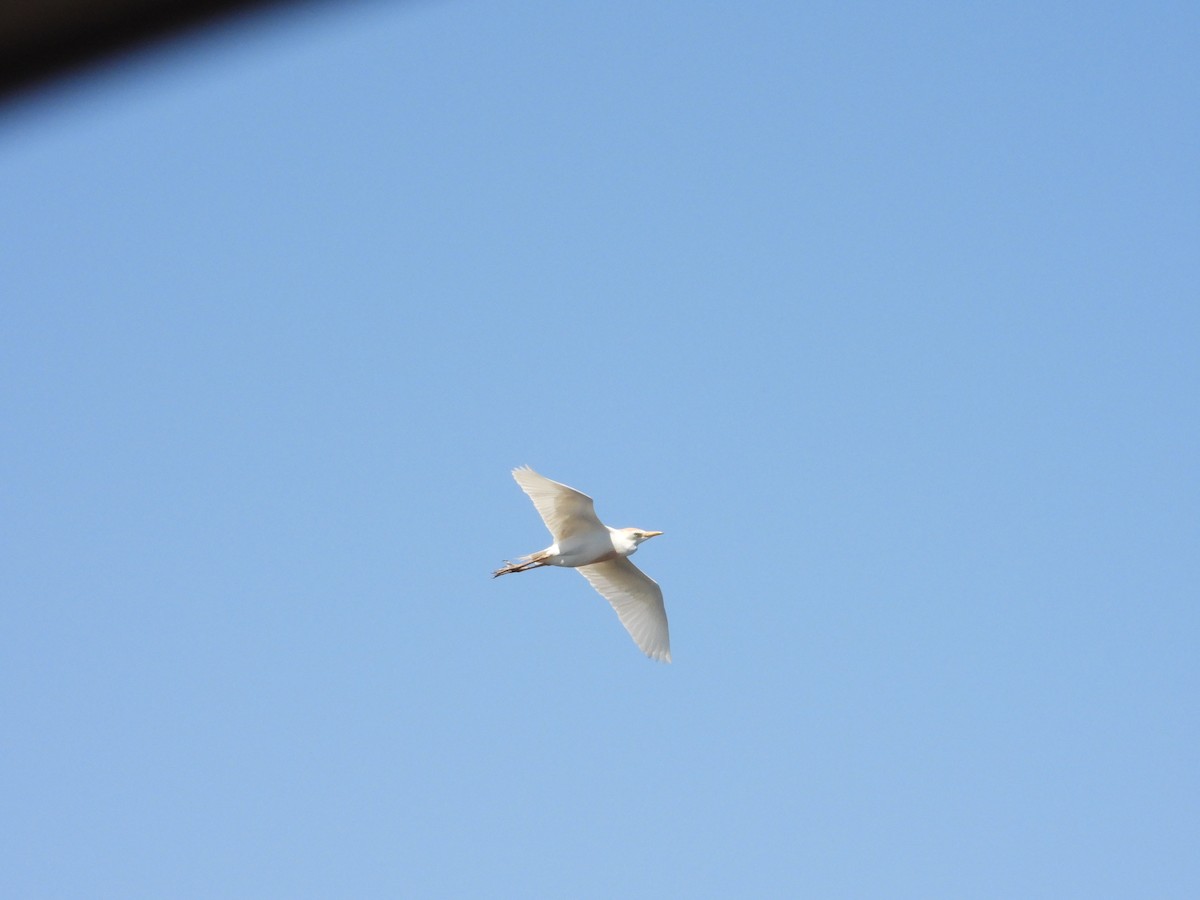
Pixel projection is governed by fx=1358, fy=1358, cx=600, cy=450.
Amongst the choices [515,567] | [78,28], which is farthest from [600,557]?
[78,28]

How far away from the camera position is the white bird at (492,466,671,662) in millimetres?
18891

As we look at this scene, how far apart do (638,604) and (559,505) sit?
325 cm

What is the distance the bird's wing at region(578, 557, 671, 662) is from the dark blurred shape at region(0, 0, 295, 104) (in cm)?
1880

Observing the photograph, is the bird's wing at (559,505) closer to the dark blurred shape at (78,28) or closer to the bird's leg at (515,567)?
the bird's leg at (515,567)

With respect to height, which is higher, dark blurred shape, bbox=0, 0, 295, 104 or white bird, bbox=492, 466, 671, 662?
white bird, bbox=492, 466, 671, 662

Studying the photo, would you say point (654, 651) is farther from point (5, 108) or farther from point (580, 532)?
point (5, 108)

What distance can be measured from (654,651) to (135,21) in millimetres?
19542

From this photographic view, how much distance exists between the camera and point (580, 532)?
19.8 meters

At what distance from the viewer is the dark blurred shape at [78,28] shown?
96.8 inches

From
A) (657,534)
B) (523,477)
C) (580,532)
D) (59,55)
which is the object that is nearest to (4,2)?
(59,55)

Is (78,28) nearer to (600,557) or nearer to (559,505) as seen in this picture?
(559,505)

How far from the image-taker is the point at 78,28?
2.53 metres

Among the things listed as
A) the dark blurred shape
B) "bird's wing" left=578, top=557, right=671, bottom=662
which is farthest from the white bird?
the dark blurred shape

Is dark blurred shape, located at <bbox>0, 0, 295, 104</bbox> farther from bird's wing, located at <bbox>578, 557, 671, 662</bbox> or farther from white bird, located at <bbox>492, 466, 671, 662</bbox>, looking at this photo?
bird's wing, located at <bbox>578, 557, 671, 662</bbox>
